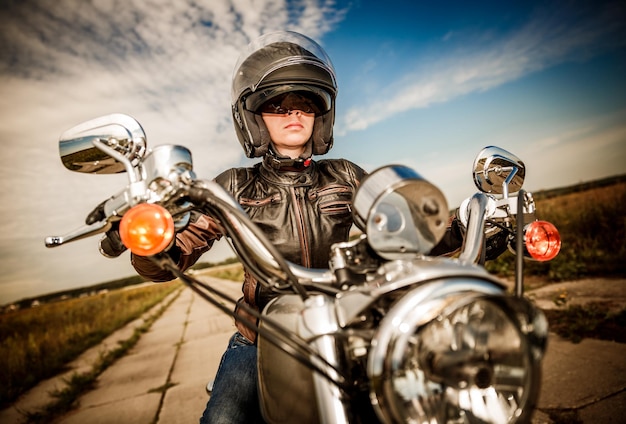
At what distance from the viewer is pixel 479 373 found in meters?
0.62

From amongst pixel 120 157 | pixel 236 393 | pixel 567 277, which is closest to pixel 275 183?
pixel 120 157

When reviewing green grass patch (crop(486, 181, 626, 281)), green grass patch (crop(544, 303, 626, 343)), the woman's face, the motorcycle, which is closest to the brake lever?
the motorcycle

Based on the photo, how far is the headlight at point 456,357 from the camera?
56 centimetres

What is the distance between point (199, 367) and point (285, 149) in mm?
3805

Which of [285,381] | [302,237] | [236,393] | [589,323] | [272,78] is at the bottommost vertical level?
[589,323]

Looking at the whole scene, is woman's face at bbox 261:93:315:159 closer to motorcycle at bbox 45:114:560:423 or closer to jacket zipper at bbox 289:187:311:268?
jacket zipper at bbox 289:187:311:268

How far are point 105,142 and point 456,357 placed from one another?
98 cm

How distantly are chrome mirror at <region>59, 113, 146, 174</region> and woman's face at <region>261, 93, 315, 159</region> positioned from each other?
920mm

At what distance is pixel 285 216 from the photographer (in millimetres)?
1542

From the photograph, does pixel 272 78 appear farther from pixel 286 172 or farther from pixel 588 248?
pixel 588 248

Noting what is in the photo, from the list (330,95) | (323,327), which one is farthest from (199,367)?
(323,327)

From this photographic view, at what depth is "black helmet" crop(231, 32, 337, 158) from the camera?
1.50 m

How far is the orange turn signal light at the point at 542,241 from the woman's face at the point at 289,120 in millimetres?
1154

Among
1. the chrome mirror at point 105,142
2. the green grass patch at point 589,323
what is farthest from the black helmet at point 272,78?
the green grass patch at point 589,323
